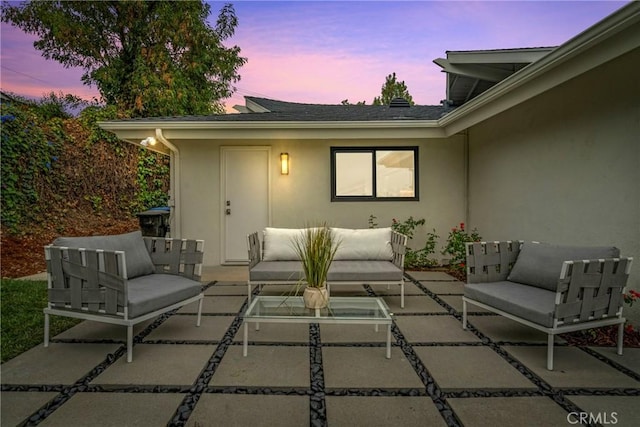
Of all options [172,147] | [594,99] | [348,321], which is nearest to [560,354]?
[348,321]

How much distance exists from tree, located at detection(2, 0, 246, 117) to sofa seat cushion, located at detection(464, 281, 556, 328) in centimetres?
1056

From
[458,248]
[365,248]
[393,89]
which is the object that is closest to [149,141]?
[365,248]

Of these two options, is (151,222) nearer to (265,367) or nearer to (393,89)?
(265,367)

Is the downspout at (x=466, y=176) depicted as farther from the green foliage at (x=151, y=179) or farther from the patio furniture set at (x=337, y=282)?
the green foliage at (x=151, y=179)

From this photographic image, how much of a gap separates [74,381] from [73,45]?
12.8 m

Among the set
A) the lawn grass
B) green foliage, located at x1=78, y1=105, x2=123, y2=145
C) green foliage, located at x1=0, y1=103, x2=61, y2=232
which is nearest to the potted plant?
the lawn grass

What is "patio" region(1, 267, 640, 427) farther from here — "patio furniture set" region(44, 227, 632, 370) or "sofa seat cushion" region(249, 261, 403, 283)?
"sofa seat cushion" region(249, 261, 403, 283)

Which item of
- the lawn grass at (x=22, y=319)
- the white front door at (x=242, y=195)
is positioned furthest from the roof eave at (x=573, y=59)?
the lawn grass at (x=22, y=319)

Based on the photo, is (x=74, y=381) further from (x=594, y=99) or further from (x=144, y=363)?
(x=594, y=99)

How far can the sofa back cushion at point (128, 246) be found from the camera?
2957 millimetres

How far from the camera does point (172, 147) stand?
5.80 m

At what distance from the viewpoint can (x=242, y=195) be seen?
19.8 ft

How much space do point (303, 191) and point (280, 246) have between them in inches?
73.8

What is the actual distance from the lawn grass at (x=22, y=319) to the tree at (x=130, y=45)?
23.4 feet
